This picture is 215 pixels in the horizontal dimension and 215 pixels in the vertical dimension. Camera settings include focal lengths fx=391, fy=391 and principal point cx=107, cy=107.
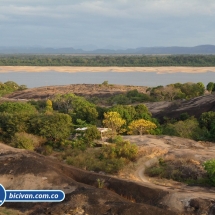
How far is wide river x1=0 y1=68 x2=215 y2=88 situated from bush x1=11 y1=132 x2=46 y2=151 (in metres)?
49.9

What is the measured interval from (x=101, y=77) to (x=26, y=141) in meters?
64.5

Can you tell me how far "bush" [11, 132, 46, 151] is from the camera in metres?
21.3

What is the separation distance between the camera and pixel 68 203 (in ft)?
40.1

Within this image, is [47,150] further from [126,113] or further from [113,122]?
[126,113]

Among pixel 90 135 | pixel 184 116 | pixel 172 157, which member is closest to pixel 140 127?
pixel 90 135

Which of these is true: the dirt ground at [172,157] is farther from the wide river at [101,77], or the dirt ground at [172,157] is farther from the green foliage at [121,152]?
the wide river at [101,77]

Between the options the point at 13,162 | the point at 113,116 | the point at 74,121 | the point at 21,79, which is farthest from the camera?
the point at 21,79

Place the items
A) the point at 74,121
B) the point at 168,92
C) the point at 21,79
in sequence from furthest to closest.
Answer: the point at 21,79
the point at 168,92
the point at 74,121

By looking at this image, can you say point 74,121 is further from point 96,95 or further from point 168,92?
point 96,95

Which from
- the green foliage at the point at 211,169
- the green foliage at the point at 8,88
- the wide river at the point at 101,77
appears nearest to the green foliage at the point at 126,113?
the green foliage at the point at 211,169

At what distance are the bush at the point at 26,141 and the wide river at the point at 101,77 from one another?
4992cm

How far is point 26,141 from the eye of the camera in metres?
21.5

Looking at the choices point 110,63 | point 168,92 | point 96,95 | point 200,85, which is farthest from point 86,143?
point 110,63

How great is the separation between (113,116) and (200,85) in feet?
80.6
